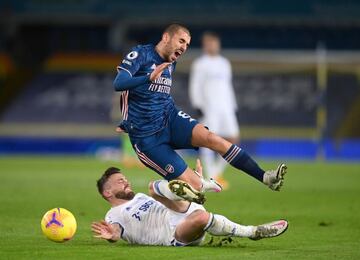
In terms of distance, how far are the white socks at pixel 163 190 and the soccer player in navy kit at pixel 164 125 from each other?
26cm

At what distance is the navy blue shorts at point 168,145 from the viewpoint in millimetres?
10836

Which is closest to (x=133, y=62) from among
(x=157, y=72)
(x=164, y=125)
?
(x=157, y=72)

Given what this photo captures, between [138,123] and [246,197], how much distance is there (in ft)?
20.8

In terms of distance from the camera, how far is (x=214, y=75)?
1969 cm

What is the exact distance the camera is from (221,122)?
1980 cm

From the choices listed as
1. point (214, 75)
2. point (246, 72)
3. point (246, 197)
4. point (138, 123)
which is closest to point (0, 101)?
point (246, 72)

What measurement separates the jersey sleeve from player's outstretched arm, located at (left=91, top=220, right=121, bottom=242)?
5.28 feet

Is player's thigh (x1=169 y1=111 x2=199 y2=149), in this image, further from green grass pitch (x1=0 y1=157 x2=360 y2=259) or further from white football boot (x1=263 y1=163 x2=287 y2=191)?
green grass pitch (x1=0 y1=157 x2=360 y2=259)

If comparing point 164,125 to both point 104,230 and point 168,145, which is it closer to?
point 168,145

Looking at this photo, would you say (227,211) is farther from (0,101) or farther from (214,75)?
(0,101)

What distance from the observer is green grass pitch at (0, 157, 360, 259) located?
9766 mm

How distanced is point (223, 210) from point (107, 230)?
4.58 metres

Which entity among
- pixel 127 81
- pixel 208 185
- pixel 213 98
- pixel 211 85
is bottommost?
pixel 208 185

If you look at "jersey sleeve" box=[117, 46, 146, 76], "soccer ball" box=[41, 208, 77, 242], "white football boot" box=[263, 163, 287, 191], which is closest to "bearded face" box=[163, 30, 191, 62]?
"jersey sleeve" box=[117, 46, 146, 76]
